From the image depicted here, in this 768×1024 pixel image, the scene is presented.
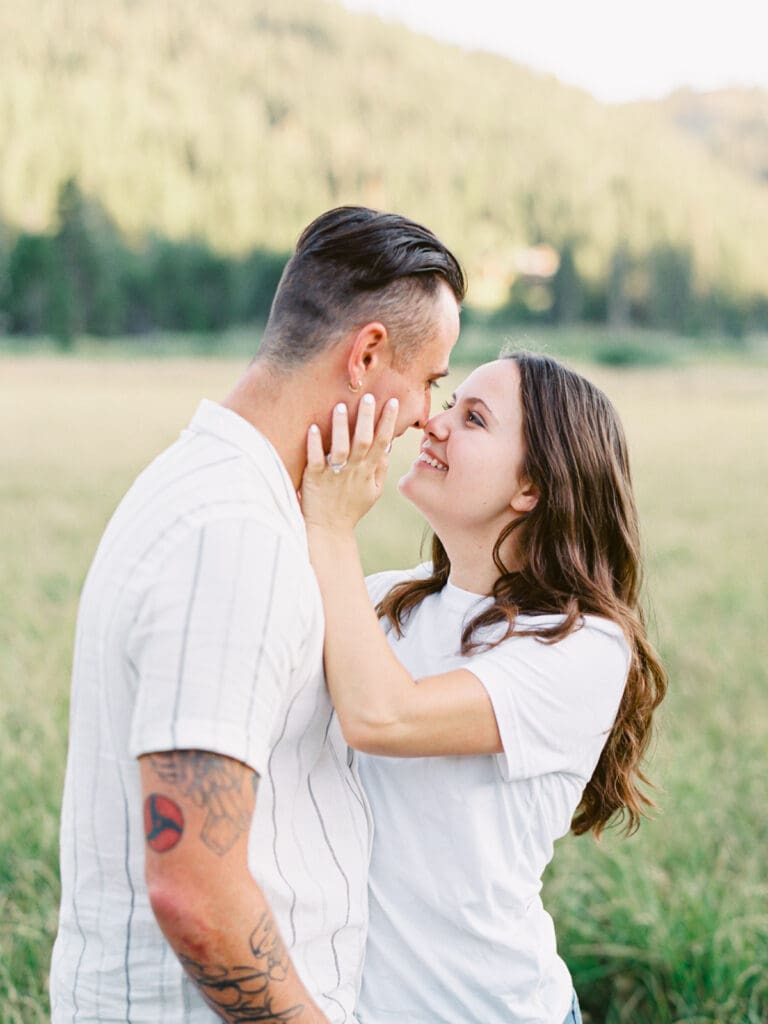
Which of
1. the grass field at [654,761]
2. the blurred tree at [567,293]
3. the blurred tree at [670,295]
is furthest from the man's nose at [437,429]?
the blurred tree at [670,295]

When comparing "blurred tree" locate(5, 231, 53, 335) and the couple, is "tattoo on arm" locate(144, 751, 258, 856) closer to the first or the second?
the couple

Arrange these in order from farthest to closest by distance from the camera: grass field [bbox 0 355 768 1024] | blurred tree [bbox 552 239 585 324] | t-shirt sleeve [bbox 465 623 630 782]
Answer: blurred tree [bbox 552 239 585 324] → grass field [bbox 0 355 768 1024] → t-shirt sleeve [bbox 465 623 630 782]

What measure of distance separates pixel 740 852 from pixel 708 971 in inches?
43.1

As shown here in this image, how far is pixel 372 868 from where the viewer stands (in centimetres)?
245

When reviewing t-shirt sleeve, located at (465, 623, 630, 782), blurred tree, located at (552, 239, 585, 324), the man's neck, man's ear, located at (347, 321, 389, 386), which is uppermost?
man's ear, located at (347, 321, 389, 386)

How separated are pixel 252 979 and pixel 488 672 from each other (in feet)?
2.57

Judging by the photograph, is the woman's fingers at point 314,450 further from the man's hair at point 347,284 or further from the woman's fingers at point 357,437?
the man's hair at point 347,284

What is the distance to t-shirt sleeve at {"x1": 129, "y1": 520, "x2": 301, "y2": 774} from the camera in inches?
66.2

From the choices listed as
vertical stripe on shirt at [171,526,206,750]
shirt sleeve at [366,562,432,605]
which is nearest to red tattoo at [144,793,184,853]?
vertical stripe on shirt at [171,526,206,750]

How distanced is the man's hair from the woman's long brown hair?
21.8 inches

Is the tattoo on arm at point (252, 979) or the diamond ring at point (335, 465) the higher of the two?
the diamond ring at point (335, 465)

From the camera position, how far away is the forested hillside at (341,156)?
91125 millimetres

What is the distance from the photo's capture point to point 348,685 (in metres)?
2.12

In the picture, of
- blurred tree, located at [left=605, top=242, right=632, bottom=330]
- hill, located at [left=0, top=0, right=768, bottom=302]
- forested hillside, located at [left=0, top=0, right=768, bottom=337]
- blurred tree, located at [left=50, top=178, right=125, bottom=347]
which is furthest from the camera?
blurred tree, located at [left=605, top=242, right=632, bottom=330]
